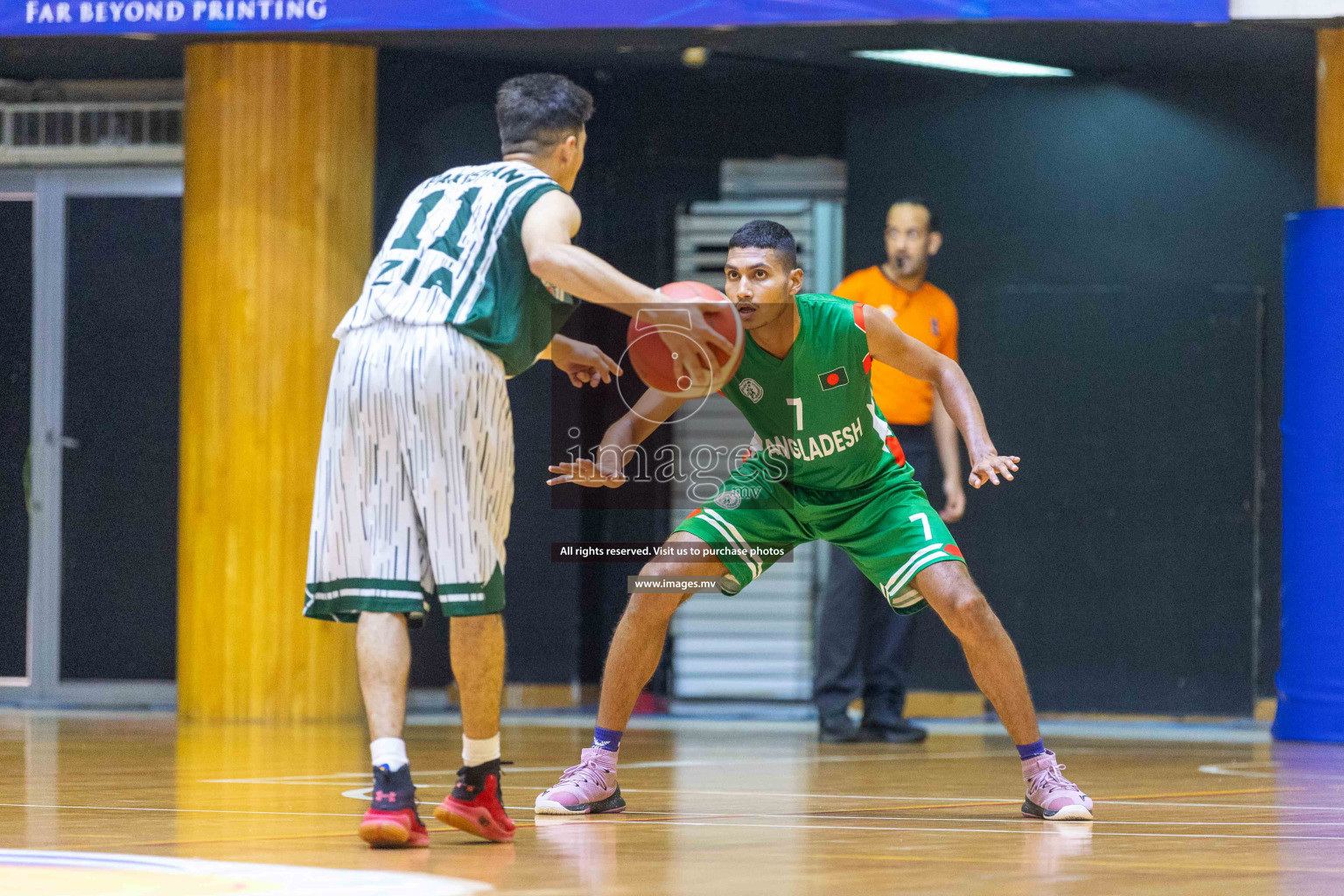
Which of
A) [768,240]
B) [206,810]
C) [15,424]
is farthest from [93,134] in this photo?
[206,810]

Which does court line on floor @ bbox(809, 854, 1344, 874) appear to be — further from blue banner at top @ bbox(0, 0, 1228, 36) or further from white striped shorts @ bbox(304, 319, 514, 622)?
blue banner at top @ bbox(0, 0, 1228, 36)

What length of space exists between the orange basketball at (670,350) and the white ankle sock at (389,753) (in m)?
0.99

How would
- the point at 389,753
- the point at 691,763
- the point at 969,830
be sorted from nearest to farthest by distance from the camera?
the point at 389,753
the point at 969,830
the point at 691,763

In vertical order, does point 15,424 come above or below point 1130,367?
below

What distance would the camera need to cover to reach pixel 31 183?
9.99m

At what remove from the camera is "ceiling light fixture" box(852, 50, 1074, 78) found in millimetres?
9289

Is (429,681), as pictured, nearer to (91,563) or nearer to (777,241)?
(91,563)

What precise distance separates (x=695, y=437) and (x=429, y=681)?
181 cm

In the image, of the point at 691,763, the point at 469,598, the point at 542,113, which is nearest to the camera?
the point at 469,598

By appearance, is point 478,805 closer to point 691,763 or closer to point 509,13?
point 691,763

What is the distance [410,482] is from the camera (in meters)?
4.03

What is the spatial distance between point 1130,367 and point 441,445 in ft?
19.5

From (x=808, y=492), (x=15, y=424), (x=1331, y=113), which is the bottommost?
(x=808, y=492)

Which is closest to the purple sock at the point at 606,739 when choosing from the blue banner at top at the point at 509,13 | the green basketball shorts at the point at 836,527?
the green basketball shorts at the point at 836,527
